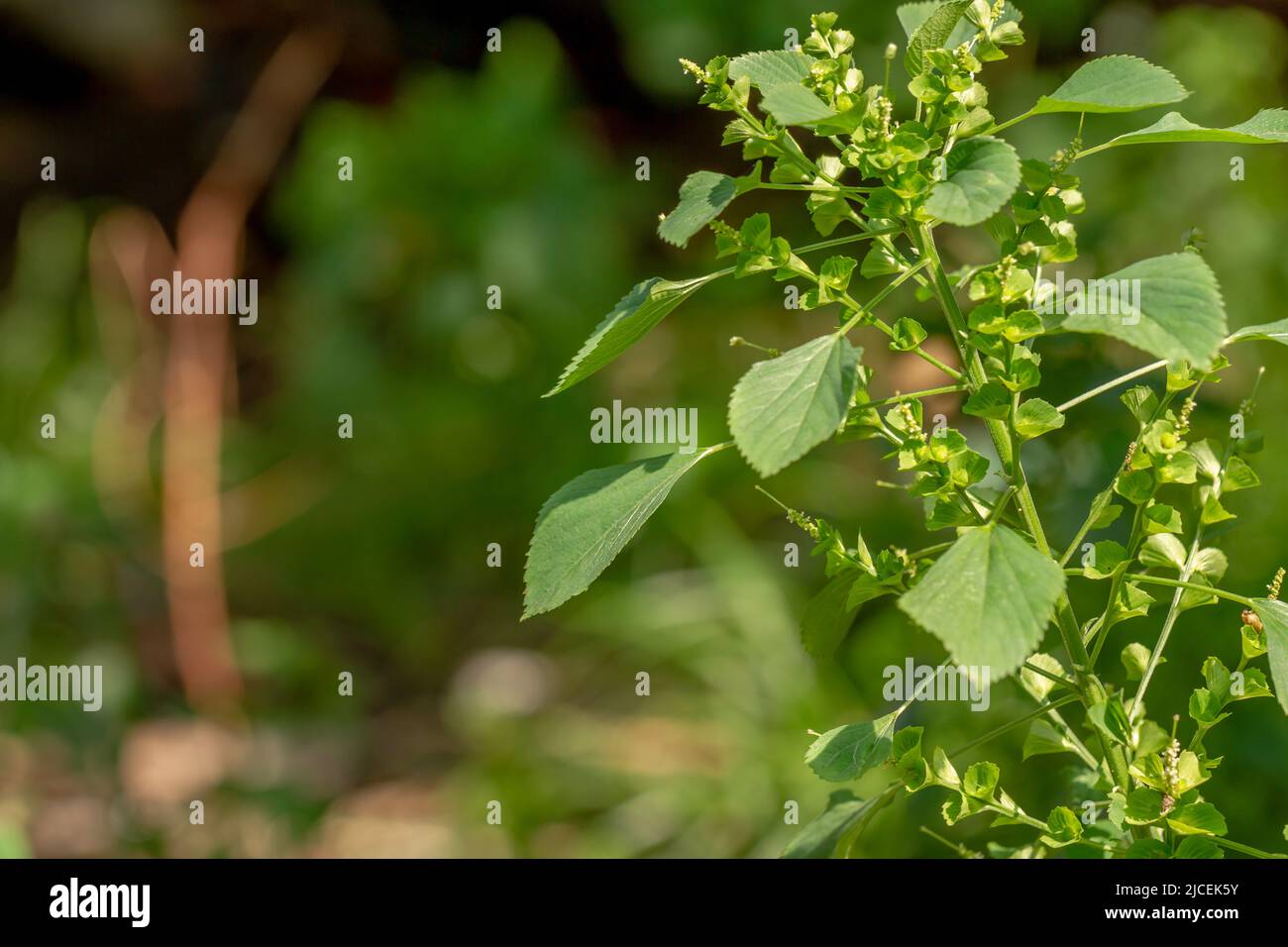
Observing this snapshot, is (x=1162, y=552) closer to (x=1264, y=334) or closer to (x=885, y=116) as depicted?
(x=1264, y=334)

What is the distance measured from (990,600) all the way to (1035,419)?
0.29 feet

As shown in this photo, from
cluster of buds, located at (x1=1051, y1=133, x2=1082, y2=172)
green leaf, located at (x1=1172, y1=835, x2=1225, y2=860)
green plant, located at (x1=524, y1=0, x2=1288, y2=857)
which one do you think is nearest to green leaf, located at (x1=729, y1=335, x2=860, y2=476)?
green plant, located at (x1=524, y1=0, x2=1288, y2=857)

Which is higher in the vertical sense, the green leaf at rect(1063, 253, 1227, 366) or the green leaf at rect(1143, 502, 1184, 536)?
the green leaf at rect(1063, 253, 1227, 366)

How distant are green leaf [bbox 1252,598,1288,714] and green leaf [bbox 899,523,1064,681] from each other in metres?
0.11

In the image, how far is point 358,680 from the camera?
2367mm

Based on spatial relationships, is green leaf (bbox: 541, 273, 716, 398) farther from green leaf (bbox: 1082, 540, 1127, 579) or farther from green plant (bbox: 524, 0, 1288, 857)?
green leaf (bbox: 1082, 540, 1127, 579)

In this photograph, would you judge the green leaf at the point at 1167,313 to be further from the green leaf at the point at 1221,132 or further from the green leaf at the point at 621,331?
the green leaf at the point at 621,331

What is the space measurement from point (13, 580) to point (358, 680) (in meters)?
0.72

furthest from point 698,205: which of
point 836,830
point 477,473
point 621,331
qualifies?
point 477,473

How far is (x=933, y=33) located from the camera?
472 millimetres

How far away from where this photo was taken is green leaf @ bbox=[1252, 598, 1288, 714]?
1.42 ft

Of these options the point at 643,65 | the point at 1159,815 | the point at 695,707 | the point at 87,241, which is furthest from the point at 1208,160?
the point at 87,241

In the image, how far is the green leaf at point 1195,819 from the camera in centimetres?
42

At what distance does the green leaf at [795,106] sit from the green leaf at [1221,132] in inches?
4.4
